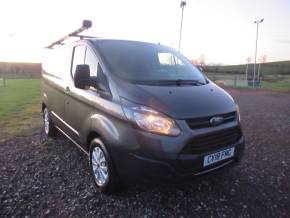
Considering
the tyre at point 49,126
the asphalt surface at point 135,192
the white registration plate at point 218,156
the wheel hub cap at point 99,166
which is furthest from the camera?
the tyre at point 49,126

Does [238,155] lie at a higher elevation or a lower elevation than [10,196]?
higher

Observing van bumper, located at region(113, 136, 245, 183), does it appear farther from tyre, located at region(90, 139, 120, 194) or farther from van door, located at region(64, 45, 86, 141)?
van door, located at region(64, 45, 86, 141)

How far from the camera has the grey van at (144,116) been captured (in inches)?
106

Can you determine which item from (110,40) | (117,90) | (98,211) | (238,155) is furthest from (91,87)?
(238,155)

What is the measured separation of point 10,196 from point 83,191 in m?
0.88

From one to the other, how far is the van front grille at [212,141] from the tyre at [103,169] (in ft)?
3.06

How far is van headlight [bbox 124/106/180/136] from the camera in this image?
2.67 metres

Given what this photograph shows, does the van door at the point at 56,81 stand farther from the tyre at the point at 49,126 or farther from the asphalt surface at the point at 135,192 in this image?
the asphalt surface at the point at 135,192

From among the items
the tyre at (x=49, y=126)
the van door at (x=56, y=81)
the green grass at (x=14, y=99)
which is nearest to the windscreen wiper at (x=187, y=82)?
the van door at (x=56, y=81)

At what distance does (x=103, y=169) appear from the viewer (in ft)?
10.8

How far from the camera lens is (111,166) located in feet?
10.0

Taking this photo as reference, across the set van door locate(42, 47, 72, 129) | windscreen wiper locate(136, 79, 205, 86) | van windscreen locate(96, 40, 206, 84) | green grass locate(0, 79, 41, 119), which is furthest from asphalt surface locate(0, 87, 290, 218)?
green grass locate(0, 79, 41, 119)

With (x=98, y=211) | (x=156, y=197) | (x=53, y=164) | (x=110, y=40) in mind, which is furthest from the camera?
(x=53, y=164)

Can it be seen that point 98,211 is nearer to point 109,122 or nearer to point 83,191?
point 83,191
